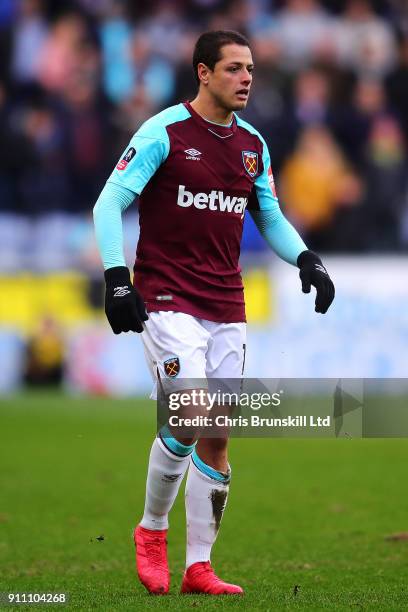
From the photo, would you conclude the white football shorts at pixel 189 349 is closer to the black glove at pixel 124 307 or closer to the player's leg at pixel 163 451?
the player's leg at pixel 163 451

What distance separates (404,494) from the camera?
8430 millimetres

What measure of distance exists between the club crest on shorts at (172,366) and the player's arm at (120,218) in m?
0.22

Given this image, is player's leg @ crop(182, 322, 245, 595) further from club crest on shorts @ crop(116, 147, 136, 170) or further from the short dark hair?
the short dark hair

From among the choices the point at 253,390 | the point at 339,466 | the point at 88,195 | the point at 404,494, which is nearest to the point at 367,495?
the point at 404,494

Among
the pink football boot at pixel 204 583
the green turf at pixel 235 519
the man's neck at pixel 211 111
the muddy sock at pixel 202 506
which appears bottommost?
the green turf at pixel 235 519

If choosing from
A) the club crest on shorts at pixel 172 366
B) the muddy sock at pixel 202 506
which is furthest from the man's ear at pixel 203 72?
the muddy sock at pixel 202 506

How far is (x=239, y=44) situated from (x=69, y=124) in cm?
1145

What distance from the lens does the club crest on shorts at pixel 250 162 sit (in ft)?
17.6

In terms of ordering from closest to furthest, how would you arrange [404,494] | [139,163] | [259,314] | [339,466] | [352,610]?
[352,610] → [139,163] → [404,494] → [339,466] → [259,314]

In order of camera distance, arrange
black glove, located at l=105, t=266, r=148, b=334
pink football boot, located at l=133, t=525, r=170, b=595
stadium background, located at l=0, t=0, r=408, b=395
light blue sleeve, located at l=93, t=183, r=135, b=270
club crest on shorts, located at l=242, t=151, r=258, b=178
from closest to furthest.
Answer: black glove, located at l=105, t=266, r=148, b=334 → light blue sleeve, located at l=93, t=183, r=135, b=270 → pink football boot, located at l=133, t=525, r=170, b=595 → club crest on shorts, located at l=242, t=151, r=258, b=178 → stadium background, located at l=0, t=0, r=408, b=395

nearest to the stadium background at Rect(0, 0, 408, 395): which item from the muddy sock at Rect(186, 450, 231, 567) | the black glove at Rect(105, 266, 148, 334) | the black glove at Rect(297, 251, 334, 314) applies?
the black glove at Rect(297, 251, 334, 314)

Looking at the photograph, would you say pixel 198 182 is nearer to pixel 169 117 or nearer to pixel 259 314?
Answer: pixel 169 117

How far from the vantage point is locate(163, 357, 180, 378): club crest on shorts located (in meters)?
5.00

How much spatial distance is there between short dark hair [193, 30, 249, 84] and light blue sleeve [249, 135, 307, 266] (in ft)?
1.65
